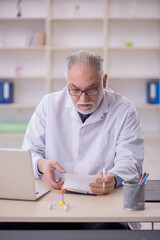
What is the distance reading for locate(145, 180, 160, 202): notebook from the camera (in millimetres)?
1457

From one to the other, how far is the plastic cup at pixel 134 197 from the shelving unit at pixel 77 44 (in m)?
4.04

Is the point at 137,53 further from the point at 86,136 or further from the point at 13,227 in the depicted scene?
the point at 13,227

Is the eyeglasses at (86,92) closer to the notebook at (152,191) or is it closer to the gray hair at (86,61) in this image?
the gray hair at (86,61)

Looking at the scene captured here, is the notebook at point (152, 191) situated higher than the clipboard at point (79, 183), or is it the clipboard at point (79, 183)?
the clipboard at point (79, 183)

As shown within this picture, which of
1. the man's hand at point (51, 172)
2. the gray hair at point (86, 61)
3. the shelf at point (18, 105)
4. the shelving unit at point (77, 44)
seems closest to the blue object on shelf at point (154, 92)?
the shelving unit at point (77, 44)

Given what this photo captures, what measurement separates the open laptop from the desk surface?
3cm

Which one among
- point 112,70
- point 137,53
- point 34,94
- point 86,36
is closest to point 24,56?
point 34,94

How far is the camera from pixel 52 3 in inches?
216

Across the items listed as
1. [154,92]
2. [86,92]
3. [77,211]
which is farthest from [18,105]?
[77,211]

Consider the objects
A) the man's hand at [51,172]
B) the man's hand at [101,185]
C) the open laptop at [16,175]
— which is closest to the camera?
the open laptop at [16,175]

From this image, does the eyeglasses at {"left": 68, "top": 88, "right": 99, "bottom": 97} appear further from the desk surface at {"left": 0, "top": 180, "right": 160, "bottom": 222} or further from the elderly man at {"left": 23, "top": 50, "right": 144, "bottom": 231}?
the desk surface at {"left": 0, "top": 180, "right": 160, "bottom": 222}

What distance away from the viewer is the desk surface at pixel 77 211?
49.2 inches

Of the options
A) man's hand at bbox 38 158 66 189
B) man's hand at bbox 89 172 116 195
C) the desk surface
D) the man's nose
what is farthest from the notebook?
the man's nose

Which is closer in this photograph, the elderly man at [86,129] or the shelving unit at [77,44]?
the elderly man at [86,129]
